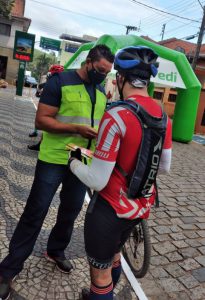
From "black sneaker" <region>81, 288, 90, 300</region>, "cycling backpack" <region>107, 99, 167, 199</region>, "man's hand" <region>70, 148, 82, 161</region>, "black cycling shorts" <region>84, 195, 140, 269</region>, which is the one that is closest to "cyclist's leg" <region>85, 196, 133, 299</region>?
"black cycling shorts" <region>84, 195, 140, 269</region>

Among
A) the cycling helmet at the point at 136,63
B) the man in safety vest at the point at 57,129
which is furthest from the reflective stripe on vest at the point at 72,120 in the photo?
the cycling helmet at the point at 136,63

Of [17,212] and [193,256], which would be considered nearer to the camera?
[193,256]

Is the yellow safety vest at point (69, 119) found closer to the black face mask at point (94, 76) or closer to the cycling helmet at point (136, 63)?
the black face mask at point (94, 76)

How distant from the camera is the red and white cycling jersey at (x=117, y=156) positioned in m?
1.80

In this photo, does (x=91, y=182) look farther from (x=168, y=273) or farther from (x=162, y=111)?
(x=168, y=273)

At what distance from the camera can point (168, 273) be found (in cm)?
347

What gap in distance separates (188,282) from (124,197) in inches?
75.1

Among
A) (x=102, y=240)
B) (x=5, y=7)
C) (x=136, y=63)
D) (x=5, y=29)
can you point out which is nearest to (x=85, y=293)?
(x=102, y=240)

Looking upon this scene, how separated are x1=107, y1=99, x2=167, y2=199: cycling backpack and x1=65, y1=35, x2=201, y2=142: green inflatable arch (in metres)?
9.33

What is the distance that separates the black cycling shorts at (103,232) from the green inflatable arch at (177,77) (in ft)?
31.0

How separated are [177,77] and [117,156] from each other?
1107cm

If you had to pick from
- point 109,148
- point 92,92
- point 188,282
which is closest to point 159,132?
point 109,148

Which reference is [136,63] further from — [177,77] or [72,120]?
[177,77]

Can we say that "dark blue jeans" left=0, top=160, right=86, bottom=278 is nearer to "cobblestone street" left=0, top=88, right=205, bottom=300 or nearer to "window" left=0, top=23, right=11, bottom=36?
"cobblestone street" left=0, top=88, right=205, bottom=300
